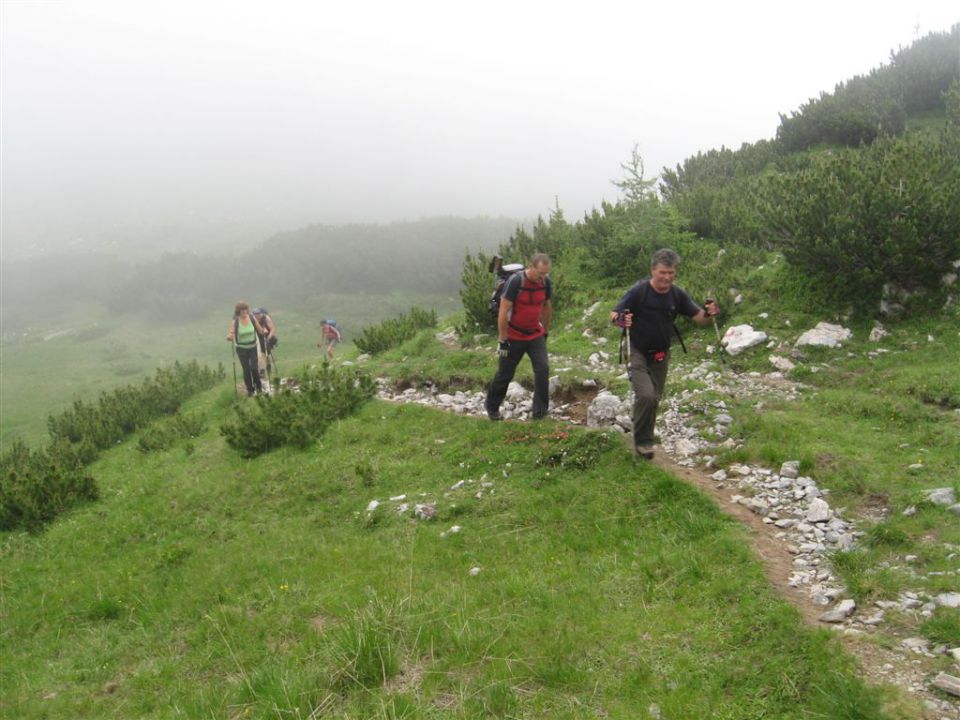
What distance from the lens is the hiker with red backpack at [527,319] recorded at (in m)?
8.66

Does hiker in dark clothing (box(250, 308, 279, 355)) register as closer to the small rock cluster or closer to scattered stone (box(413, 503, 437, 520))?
the small rock cluster

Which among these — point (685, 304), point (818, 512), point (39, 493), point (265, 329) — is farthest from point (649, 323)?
point (265, 329)

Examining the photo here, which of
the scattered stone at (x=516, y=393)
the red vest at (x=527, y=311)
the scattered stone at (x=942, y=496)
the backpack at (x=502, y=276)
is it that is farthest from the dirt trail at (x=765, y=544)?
the scattered stone at (x=516, y=393)

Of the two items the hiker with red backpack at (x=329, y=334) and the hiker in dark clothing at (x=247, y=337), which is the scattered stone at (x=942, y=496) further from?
the hiker with red backpack at (x=329, y=334)

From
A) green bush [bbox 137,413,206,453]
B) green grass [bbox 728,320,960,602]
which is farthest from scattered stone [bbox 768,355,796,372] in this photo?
green bush [bbox 137,413,206,453]

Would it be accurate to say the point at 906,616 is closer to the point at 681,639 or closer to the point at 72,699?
the point at 681,639

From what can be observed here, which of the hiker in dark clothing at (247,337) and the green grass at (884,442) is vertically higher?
the hiker in dark clothing at (247,337)

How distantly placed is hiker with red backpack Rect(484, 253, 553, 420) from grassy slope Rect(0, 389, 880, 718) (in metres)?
0.85

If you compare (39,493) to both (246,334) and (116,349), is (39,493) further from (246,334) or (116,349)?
(116,349)

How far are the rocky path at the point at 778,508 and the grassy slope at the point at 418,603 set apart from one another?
0.98ft

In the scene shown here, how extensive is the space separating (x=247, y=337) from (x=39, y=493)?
16.8 feet

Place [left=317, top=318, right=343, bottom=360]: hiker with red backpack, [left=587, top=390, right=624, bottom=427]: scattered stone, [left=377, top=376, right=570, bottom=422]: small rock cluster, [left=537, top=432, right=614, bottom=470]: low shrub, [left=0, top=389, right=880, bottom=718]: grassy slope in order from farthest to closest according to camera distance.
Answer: [left=317, top=318, right=343, bottom=360]: hiker with red backpack, [left=377, top=376, right=570, bottom=422]: small rock cluster, [left=587, top=390, right=624, bottom=427]: scattered stone, [left=537, top=432, right=614, bottom=470]: low shrub, [left=0, top=389, right=880, bottom=718]: grassy slope

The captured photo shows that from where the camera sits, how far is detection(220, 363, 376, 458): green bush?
37.4 feet

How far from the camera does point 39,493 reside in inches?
426
